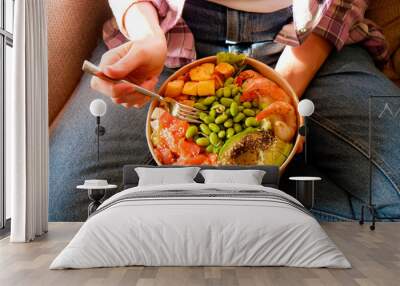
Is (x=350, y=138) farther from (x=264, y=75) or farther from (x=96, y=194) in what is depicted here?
(x=96, y=194)

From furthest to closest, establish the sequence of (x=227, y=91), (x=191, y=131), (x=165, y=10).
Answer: (x=165, y=10)
(x=227, y=91)
(x=191, y=131)

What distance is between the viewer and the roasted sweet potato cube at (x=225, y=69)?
5.41m

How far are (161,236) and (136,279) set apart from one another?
368 mm

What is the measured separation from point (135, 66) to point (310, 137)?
1858 millimetres

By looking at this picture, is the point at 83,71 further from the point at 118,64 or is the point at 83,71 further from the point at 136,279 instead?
the point at 136,279

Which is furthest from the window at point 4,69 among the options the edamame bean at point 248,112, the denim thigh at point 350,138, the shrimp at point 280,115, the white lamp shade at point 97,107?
the denim thigh at point 350,138

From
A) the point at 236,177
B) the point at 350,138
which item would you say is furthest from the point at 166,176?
the point at 350,138

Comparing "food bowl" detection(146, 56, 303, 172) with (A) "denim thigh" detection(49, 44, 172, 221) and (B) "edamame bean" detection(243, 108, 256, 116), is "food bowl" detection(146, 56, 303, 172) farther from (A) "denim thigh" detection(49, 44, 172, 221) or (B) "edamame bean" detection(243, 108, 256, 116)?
(B) "edamame bean" detection(243, 108, 256, 116)

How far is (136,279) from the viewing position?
3.13 meters

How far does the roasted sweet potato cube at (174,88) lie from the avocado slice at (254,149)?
2.33 feet

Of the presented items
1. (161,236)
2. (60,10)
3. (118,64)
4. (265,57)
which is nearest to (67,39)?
(60,10)

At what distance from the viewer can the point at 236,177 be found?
4.98 metres

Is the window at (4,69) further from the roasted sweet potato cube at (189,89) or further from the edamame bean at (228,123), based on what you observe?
the edamame bean at (228,123)

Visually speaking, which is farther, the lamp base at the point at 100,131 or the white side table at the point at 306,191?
the lamp base at the point at 100,131
